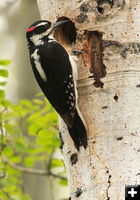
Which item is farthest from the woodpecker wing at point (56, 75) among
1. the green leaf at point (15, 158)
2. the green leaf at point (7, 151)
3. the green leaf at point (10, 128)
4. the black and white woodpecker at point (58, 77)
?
the green leaf at point (15, 158)

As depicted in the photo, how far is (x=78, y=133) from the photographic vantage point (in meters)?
4.15

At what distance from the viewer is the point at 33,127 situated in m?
5.80

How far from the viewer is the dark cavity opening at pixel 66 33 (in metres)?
4.64

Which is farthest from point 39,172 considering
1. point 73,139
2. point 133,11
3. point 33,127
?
point 133,11

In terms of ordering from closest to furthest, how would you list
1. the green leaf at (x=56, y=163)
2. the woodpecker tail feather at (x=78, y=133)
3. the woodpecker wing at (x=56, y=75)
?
the woodpecker tail feather at (x=78, y=133)
the woodpecker wing at (x=56, y=75)
the green leaf at (x=56, y=163)

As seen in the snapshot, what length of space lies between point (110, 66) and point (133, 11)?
467 mm

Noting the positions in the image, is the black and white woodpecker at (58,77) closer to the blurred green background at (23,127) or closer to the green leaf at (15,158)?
the blurred green background at (23,127)

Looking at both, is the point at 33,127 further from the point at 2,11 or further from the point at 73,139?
the point at 2,11

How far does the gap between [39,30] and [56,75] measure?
23.9 inches

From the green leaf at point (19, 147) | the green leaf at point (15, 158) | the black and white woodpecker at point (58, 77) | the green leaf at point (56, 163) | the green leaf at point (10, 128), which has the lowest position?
the green leaf at point (56, 163)

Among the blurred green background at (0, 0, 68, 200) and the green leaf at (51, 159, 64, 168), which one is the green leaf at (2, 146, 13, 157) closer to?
the blurred green background at (0, 0, 68, 200)

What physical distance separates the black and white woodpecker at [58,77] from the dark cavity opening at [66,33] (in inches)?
3.6

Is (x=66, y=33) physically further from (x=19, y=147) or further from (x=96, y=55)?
(x=19, y=147)

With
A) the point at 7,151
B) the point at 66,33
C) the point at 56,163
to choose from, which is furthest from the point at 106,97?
the point at 56,163
